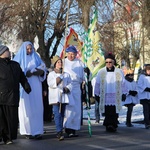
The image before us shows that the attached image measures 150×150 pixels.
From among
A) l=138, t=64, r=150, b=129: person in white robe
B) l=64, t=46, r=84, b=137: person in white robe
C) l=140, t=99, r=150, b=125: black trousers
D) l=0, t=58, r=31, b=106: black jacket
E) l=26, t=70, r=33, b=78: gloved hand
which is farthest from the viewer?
l=138, t=64, r=150, b=129: person in white robe

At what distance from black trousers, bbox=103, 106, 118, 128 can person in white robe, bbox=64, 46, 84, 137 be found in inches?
37.6

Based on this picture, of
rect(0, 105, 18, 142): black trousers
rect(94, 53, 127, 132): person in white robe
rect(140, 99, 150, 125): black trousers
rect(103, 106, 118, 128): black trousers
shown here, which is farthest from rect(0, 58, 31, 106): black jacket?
rect(140, 99, 150, 125): black trousers

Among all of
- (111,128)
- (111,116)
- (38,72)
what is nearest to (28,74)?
(38,72)

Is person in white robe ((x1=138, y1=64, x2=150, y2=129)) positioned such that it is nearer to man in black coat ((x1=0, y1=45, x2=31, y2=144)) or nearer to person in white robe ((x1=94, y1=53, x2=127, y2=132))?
person in white robe ((x1=94, y1=53, x2=127, y2=132))

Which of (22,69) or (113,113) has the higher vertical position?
(22,69)

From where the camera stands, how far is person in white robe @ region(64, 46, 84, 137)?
30.9ft

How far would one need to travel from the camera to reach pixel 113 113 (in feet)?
33.6

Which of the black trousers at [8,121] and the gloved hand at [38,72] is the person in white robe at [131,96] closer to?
the gloved hand at [38,72]

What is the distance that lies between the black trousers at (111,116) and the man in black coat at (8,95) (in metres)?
2.60

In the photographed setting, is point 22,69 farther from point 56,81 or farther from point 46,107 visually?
point 46,107

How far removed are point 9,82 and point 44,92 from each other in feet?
6.47

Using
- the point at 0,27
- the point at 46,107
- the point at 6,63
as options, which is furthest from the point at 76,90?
the point at 0,27

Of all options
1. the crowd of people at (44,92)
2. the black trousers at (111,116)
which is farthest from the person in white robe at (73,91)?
the black trousers at (111,116)

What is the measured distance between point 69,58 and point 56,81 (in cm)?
79
